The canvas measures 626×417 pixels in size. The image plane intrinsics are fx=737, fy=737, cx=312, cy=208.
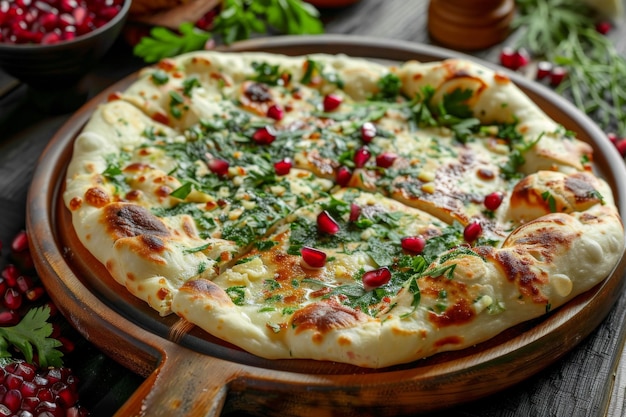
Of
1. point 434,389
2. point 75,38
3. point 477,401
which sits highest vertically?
point 75,38

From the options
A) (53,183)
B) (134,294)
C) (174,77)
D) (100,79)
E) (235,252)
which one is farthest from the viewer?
(100,79)

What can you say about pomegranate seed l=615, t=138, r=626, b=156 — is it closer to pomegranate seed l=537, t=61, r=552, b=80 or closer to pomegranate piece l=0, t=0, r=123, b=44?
pomegranate seed l=537, t=61, r=552, b=80

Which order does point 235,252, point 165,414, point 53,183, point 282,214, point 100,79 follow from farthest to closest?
point 100,79 → point 53,183 → point 282,214 → point 235,252 → point 165,414

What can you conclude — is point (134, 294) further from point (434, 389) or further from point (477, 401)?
point (477, 401)

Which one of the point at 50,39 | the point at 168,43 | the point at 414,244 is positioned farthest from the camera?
the point at 168,43

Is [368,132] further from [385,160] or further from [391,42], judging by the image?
[391,42]

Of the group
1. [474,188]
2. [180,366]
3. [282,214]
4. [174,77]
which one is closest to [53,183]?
[174,77]

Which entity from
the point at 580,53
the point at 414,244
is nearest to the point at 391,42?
the point at 580,53
